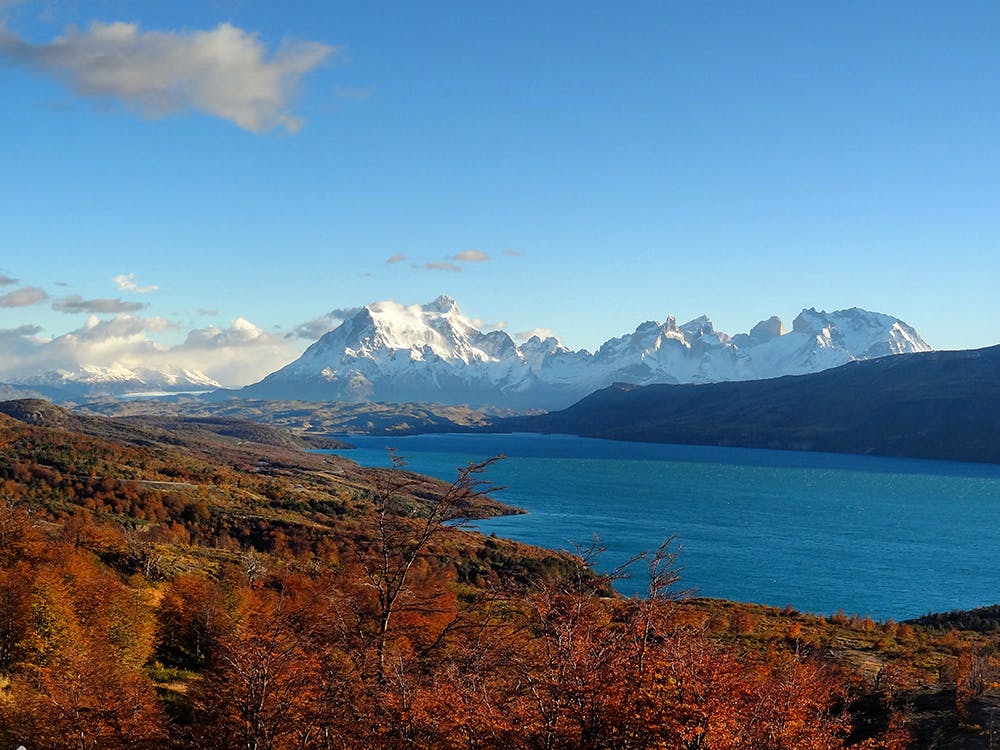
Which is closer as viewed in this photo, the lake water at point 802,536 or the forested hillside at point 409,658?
the forested hillside at point 409,658

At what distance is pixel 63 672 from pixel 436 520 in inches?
825

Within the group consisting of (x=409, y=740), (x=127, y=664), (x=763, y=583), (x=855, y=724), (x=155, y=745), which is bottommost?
(x=763, y=583)

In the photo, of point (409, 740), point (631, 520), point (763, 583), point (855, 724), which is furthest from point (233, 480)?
point (409, 740)

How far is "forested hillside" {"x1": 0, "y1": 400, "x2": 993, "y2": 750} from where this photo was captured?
1553 cm

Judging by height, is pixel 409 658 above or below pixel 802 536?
above

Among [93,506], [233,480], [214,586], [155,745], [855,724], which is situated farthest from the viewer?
[233,480]

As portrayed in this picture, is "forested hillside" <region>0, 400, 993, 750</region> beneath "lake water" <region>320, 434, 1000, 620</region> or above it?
above

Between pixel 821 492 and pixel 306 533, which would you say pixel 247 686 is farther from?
pixel 821 492

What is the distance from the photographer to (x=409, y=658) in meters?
21.7

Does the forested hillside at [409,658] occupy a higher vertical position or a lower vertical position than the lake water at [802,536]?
higher

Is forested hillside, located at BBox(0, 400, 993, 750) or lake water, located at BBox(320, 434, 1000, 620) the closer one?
forested hillside, located at BBox(0, 400, 993, 750)

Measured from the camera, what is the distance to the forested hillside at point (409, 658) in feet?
51.0

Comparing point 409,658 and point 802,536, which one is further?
point 802,536

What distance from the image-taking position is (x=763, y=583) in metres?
102
